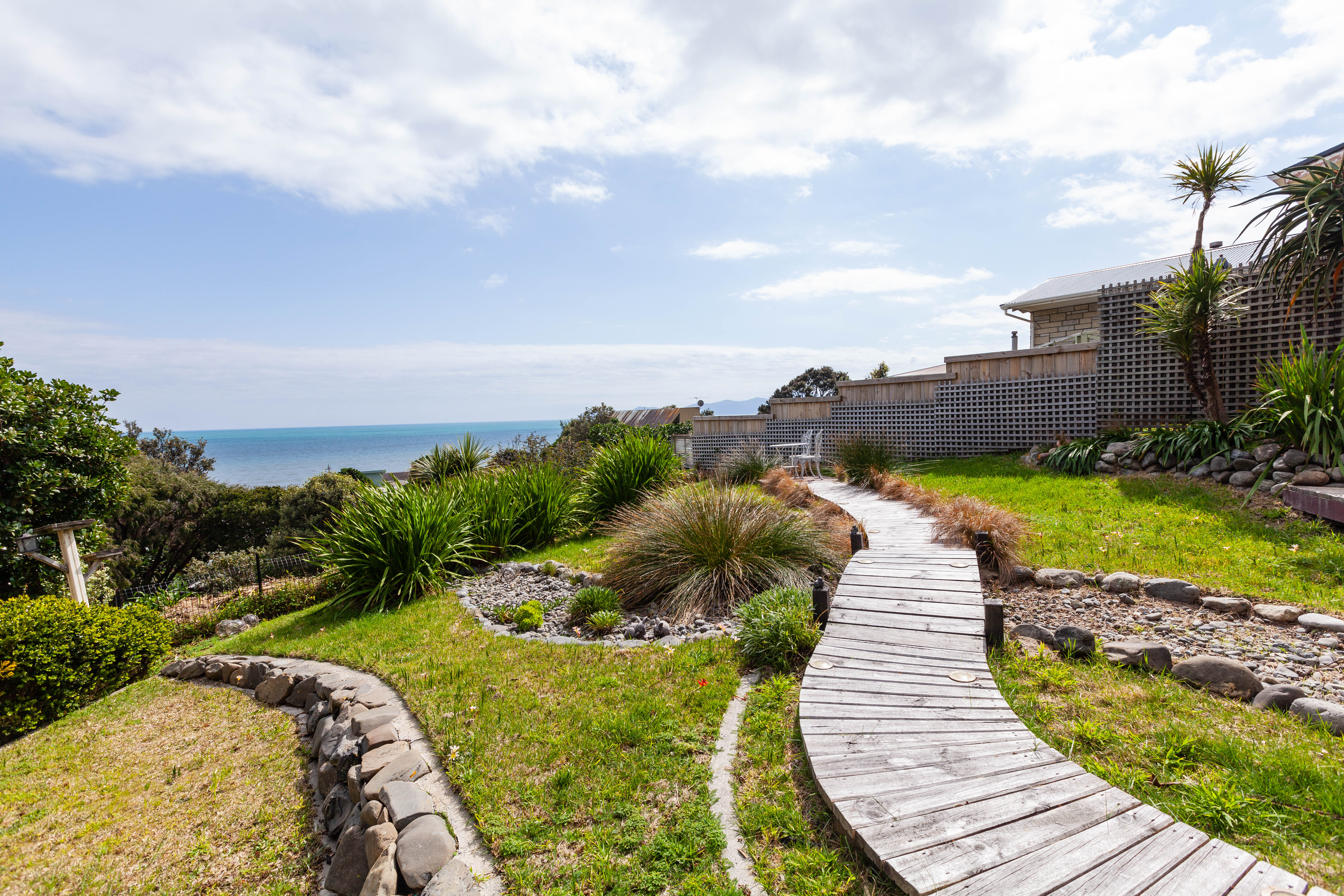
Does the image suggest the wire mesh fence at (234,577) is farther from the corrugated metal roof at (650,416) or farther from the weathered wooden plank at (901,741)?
the corrugated metal roof at (650,416)

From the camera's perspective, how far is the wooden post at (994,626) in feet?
12.3

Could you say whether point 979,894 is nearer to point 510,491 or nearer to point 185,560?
point 510,491

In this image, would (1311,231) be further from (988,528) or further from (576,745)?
(576,745)

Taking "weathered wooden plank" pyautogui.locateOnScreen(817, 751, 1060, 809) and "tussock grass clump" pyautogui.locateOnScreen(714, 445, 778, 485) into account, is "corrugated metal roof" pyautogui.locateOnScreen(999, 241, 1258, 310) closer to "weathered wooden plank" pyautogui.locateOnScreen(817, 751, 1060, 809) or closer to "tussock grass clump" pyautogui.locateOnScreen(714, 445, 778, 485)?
"tussock grass clump" pyautogui.locateOnScreen(714, 445, 778, 485)

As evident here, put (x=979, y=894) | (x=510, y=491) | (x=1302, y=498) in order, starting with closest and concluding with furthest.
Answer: (x=979, y=894)
(x=1302, y=498)
(x=510, y=491)

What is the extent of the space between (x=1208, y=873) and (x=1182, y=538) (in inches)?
182

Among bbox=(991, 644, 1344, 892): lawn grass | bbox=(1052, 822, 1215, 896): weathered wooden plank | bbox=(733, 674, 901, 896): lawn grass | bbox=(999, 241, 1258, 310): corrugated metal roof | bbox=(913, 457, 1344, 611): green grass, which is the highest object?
bbox=(999, 241, 1258, 310): corrugated metal roof

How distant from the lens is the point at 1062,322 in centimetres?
1535

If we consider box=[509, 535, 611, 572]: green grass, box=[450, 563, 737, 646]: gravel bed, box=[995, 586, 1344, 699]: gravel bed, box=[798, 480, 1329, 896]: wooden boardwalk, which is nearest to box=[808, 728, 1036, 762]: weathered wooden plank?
box=[798, 480, 1329, 896]: wooden boardwalk

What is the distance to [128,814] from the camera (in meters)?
3.56

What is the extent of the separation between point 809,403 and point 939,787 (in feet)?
37.1

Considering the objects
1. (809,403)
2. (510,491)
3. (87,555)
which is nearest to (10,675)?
(87,555)

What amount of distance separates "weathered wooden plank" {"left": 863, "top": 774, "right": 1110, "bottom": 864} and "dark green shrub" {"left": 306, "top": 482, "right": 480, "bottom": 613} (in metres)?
5.67

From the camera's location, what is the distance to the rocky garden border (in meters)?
3.02
